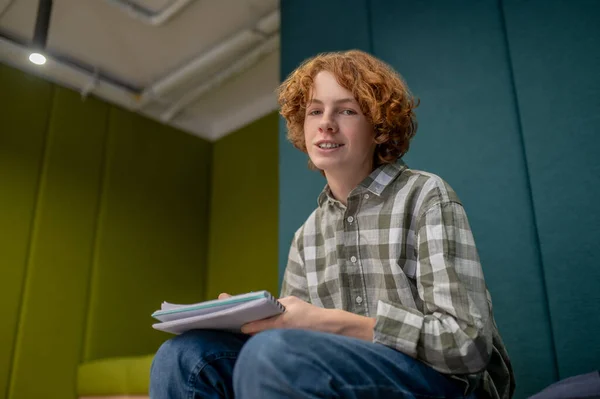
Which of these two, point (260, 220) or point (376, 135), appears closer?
point (376, 135)

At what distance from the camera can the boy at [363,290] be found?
25.5 inches

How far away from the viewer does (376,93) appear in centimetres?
105

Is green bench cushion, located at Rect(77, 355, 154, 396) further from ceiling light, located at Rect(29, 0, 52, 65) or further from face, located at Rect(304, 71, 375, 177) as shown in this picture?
face, located at Rect(304, 71, 375, 177)

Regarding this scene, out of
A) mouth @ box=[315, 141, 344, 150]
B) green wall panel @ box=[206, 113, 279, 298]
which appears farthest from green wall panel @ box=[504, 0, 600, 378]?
green wall panel @ box=[206, 113, 279, 298]

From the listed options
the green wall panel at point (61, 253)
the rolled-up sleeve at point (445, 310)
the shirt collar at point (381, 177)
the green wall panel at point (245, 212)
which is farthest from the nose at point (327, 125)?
the green wall panel at point (61, 253)

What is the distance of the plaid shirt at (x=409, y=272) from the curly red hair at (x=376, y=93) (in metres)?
0.08

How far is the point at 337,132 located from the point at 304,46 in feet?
3.98

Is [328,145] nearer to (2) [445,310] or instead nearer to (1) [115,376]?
(2) [445,310]

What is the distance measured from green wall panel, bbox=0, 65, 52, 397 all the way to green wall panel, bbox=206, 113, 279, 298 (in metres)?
1.19

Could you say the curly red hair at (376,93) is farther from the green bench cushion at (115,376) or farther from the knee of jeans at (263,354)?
the green bench cushion at (115,376)

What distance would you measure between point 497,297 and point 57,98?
8.68 ft

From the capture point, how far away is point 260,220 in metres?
3.07

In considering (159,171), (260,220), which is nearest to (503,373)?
(260,220)

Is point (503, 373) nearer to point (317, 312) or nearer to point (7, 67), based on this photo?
point (317, 312)
